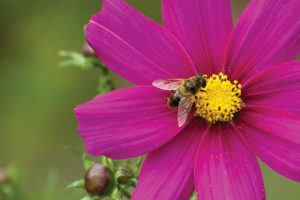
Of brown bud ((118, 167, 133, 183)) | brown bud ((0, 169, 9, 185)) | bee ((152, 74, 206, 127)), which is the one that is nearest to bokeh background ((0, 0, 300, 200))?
brown bud ((0, 169, 9, 185))

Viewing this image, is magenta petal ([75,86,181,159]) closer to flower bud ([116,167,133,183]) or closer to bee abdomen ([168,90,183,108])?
bee abdomen ([168,90,183,108])

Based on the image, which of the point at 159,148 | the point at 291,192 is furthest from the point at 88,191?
the point at 291,192

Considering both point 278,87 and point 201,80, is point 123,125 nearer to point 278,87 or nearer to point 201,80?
point 201,80

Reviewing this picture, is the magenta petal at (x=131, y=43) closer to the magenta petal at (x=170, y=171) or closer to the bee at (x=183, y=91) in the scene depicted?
the bee at (x=183, y=91)

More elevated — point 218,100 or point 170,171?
point 218,100

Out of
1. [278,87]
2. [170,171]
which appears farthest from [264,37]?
[170,171]
